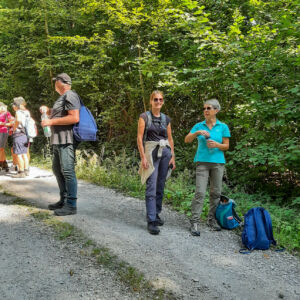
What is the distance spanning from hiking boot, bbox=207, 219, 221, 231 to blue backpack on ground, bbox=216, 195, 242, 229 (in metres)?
0.08

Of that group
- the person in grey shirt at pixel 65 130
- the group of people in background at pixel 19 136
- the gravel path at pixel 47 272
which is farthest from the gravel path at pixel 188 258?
the group of people in background at pixel 19 136

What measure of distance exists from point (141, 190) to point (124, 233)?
8.36ft

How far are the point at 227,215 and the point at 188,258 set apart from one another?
1257mm

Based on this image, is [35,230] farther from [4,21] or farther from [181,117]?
[4,21]

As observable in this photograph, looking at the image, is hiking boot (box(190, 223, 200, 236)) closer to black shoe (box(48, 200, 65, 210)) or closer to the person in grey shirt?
the person in grey shirt

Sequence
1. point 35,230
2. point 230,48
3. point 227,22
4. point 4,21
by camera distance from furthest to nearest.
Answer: point 4,21 < point 227,22 < point 230,48 < point 35,230

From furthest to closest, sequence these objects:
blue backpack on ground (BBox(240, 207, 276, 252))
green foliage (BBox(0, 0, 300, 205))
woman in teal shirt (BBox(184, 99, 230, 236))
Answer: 1. green foliage (BBox(0, 0, 300, 205))
2. woman in teal shirt (BBox(184, 99, 230, 236))
3. blue backpack on ground (BBox(240, 207, 276, 252))

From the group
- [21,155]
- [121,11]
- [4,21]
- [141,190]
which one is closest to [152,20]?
[121,11]

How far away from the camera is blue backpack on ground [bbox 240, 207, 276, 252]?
392 cm

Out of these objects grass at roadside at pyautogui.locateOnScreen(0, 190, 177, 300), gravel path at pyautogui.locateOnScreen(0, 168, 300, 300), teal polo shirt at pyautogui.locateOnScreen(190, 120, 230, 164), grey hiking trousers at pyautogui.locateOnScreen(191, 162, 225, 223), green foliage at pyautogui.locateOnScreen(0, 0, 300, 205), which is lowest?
gravel path at pyautogui.locateOnScreen(0, 168, 300, 300)

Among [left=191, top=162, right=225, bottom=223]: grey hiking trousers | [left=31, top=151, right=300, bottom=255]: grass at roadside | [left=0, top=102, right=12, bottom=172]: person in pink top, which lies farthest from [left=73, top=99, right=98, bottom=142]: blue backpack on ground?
[left=0, top=102, right=12, bottom=172]: person in pink top

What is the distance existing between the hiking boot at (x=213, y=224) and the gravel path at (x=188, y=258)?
94 mm

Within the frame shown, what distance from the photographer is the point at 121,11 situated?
777cm

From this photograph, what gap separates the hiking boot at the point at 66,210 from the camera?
15.4 ft
